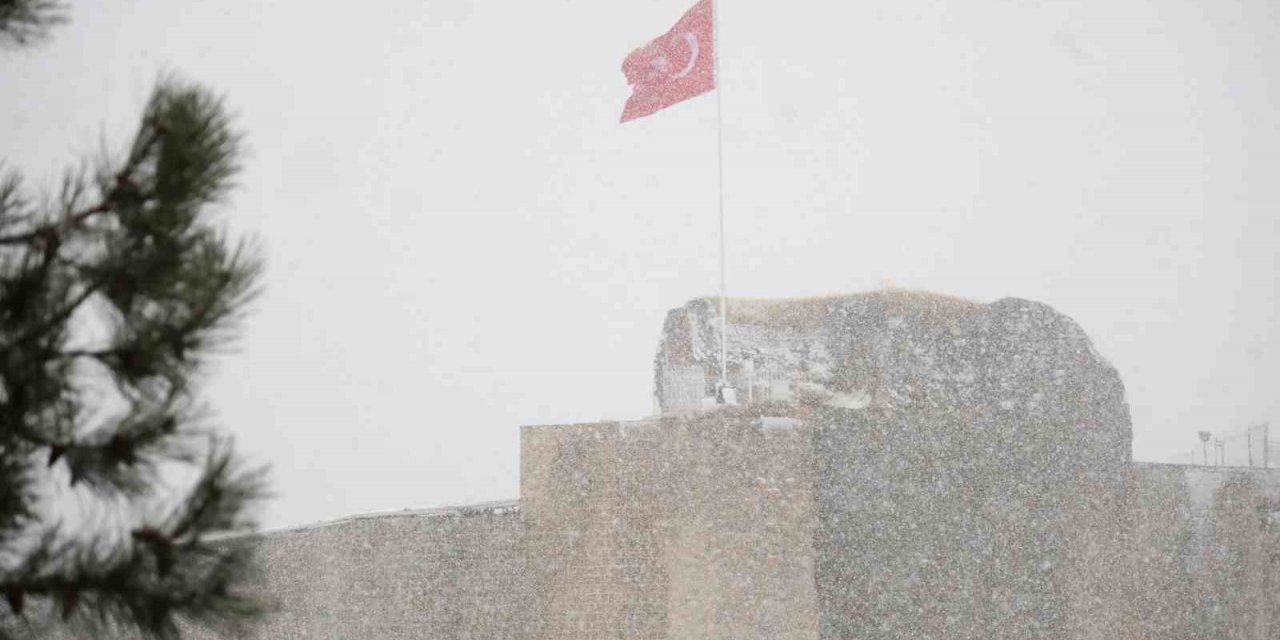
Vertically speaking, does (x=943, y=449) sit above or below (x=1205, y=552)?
above

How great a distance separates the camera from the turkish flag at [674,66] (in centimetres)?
1330

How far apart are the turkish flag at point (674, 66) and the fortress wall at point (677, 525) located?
3950mm

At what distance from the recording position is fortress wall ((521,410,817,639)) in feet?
33.4

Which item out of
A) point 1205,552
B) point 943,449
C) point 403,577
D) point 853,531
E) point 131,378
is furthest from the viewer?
point 1205,552

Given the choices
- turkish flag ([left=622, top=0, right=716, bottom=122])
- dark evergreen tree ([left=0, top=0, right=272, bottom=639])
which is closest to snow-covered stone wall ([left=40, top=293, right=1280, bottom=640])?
turkish flag ([left=622, top=0, right=716, bottom=122])

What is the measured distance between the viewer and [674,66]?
13.4 metres

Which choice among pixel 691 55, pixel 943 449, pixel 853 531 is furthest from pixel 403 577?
A: pixel 691 55

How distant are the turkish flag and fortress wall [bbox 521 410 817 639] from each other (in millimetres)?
3950

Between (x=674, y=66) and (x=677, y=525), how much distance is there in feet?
16.8

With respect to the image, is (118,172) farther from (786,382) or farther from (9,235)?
(786,382)

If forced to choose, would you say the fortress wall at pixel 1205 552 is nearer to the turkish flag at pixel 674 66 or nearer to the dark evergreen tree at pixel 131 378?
the turkish flag at pixel 674 66

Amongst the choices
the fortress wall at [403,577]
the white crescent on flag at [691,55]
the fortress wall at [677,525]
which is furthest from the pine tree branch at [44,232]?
the white crescent on flag at [691,55]

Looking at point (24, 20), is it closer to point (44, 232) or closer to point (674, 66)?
point (44, 232)

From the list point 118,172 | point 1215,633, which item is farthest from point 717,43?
point 118,172
